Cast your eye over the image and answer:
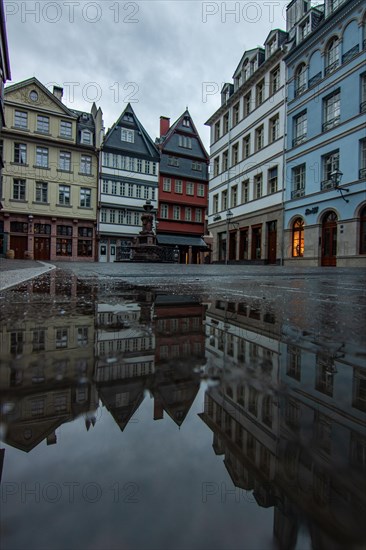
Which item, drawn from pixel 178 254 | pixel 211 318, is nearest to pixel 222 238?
pixel 178 254

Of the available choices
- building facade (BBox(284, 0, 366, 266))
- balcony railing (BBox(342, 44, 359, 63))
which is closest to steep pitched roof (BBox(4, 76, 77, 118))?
building facade (BBox(284, 0, 366, 266))

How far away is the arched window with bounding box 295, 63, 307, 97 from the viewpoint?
18.4m

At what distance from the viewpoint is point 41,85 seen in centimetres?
2659

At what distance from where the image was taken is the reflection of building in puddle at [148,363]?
503 millimetres

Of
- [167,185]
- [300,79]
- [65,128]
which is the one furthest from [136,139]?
[300,79]

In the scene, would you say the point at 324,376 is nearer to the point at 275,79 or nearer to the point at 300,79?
the point at 300,79

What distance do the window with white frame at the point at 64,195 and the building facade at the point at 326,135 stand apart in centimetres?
1769

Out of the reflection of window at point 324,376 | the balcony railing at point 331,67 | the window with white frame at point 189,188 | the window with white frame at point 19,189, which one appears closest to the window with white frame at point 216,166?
the window with white frame at point 189,188

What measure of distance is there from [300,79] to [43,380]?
2244 cm

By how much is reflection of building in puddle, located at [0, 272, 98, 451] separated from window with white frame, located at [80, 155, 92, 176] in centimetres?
2989

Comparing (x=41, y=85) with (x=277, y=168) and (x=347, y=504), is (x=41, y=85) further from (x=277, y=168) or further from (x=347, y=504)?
(x=347, y=504)

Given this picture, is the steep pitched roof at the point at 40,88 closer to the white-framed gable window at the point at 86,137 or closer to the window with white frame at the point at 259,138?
the white-framed gable window at the point at 86,137

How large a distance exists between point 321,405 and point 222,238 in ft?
89.3

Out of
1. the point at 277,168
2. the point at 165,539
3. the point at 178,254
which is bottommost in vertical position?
the point at 165,539
